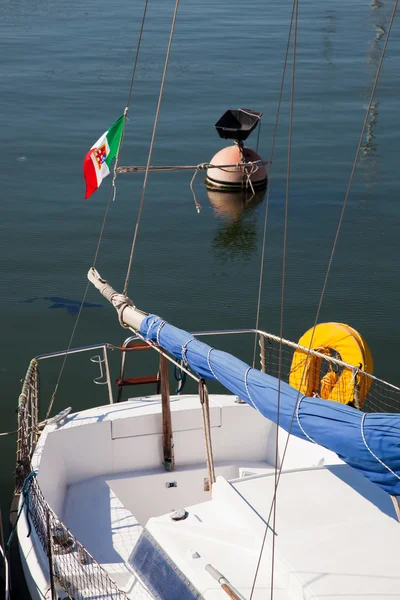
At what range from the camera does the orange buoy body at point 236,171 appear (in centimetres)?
2145

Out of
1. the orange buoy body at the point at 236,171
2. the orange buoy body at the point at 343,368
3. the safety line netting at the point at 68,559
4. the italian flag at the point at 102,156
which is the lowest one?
the safety line netting at the point at 68,559

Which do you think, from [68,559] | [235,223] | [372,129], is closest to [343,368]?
[68,559]

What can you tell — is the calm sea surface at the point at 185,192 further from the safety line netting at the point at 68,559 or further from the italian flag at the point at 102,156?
the italian flag at the point at 102,156

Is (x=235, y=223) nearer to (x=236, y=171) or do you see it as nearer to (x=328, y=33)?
(x=236, y=171)

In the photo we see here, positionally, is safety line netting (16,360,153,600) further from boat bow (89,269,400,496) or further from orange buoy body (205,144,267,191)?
orange buoy body (205,144,267,191)

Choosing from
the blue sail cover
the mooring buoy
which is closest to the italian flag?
the blue sail cover

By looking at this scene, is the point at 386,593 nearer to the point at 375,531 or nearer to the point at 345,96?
the point at 375,531

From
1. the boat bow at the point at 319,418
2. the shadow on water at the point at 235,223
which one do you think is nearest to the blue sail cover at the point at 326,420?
the boat bow at the point at 319,418

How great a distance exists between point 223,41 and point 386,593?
113 ft

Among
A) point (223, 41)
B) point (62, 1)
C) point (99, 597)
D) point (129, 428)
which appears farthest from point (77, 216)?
point (62, 1)

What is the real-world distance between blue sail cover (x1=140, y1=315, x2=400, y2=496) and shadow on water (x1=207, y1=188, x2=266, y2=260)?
441 inches

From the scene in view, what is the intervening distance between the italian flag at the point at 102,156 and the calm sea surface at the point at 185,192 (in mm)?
3349

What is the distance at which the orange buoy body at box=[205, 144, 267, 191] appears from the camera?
2145 cm

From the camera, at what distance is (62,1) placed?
152 feet
